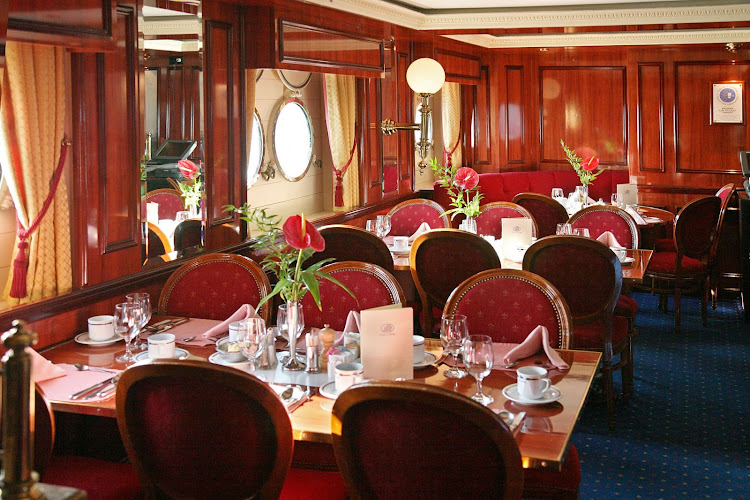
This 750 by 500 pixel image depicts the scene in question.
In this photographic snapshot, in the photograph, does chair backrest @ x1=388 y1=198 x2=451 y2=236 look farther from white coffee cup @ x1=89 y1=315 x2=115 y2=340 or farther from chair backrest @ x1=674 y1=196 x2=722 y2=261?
white coffee cup @ x1=89 y1=315 x2=115 y2=340

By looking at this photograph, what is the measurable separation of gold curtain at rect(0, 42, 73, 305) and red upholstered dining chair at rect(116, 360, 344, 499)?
1.24 m

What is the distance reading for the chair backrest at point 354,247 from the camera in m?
4.32

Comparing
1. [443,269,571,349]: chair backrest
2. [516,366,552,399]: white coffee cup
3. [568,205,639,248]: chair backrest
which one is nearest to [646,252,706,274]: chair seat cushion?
[568,205,639,248]: chair backrest

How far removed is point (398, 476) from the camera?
6.12ft

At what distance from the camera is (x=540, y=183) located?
329 inches

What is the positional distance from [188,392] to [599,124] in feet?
23.8

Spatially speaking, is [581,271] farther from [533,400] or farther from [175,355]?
[175,355]

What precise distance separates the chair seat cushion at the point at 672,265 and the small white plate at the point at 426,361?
361 cm

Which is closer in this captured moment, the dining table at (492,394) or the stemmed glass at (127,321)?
the dining table at (492,394)

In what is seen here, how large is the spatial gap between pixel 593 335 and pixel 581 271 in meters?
0.31

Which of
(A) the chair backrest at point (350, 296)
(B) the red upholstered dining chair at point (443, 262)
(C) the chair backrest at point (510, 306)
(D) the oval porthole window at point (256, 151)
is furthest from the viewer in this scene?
(D) the oval porthole window at point (256, 151)

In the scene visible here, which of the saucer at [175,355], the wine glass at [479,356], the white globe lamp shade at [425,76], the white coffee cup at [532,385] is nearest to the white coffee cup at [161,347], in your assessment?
the saucer at [175,355]

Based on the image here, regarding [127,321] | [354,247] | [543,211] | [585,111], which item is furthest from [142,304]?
[585,111]

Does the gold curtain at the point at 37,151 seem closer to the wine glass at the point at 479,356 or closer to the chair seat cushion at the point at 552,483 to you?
the wine glass at the point at 479,356
